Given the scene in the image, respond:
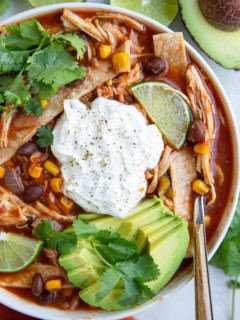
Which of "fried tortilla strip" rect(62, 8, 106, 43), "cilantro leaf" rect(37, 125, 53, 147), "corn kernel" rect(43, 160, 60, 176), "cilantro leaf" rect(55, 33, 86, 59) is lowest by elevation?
"corn kernel" rect(43, 160, 60, 176)

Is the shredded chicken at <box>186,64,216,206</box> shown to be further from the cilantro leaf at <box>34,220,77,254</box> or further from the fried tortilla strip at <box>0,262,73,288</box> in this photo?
the fried tortilla strip at <box>0,262,73,288</box>

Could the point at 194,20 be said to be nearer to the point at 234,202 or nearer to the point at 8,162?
the point at 234,202

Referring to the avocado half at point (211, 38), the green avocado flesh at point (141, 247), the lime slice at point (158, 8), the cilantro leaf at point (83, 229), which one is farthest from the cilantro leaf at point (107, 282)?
the lime slice at point (158, 8)

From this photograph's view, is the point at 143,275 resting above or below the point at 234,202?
below

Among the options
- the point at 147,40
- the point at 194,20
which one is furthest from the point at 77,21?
the point at 194,20

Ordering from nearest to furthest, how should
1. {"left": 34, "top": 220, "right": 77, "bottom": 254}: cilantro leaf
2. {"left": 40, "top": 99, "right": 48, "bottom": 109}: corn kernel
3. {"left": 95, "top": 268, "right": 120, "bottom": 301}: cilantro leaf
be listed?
{"left": 95, "top": 268, "right": 120, "bottom": 301}: cilantro leaf, {"left": 34, "top": 220, "right": 77, "bottom": 254}: cilantro leaf, {"left": 40, "top": 99, "right": 48, "bottom": 109}: corn kernel

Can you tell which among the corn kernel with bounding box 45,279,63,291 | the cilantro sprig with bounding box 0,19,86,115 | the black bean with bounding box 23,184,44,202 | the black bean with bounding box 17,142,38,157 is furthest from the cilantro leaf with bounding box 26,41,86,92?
the corn kernel with bounding box 45,279,63,291

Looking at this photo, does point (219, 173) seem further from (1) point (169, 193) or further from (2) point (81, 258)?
(2) point (81, 258)

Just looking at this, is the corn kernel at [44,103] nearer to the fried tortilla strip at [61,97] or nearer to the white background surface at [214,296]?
the fried tortilla strip at [61,97]
